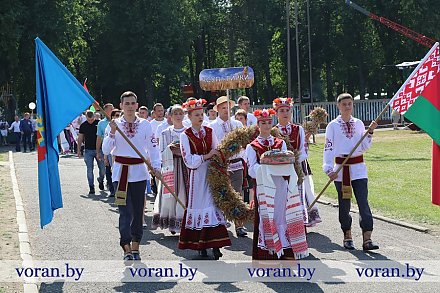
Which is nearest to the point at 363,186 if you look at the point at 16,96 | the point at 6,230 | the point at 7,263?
the point at 7,263

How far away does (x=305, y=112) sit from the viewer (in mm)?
51531

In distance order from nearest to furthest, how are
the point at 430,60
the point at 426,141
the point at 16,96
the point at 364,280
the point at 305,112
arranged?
the point at 364,280 < the point at 430,60 < the point at 426,141 < the point at 305,112 < the point at 16,96

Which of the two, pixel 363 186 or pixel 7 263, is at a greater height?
pixel 363 186

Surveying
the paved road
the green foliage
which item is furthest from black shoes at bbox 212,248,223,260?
the green foliage

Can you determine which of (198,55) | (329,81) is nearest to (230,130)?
(329,81)

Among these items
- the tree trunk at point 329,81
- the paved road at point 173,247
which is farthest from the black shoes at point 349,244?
the tree trunk at point 329,81

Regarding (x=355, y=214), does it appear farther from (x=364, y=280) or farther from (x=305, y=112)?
(x=305, y=112)

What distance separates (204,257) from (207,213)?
0.59 meters

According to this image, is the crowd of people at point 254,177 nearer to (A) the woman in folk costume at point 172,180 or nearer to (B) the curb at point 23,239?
(A) the woman in folk costume at point 172,180

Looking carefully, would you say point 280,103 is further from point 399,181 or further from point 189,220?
point 399,181

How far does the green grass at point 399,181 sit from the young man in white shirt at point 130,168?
16.1 feet

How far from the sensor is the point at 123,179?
966cm

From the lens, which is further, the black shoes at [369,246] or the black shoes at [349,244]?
the black shoes at [349,244]

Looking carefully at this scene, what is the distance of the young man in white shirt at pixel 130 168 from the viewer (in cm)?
966
